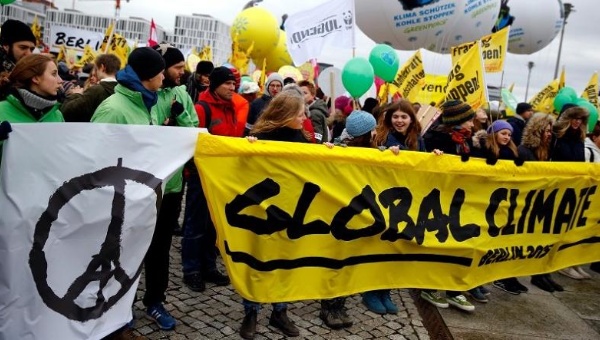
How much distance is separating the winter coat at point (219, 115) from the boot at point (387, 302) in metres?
1.97

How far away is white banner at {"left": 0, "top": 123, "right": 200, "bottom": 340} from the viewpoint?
8.24 feet

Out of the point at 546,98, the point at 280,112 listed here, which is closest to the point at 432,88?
the point at 546,98

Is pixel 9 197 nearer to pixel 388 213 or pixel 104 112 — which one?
pixel 104 112

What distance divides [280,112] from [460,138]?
2021 mm

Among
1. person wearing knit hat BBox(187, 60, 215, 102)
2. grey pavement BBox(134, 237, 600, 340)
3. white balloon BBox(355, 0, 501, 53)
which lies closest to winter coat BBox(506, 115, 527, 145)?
white balloon BBox(355, 0, 501, 53)

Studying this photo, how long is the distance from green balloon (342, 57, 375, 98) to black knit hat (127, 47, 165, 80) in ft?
15.5

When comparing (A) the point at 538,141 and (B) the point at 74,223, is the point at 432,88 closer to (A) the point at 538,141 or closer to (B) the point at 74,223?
(A) the point at 538,141

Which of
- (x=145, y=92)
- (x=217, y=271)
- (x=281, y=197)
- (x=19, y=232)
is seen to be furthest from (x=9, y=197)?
(x=217, y=271)

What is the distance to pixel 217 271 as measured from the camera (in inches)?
180

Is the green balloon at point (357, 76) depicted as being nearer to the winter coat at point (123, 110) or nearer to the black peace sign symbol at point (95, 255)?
the winter coat at point (123, 110)

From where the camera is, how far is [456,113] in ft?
15.5

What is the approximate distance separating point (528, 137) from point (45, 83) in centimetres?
473

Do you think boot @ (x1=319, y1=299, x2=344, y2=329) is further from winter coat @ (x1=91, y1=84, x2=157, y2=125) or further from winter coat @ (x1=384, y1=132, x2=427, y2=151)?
winter coat @ (x1=91, y1=84, x2=157, y2=125)

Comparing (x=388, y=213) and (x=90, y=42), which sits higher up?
(x=90, y=42)
